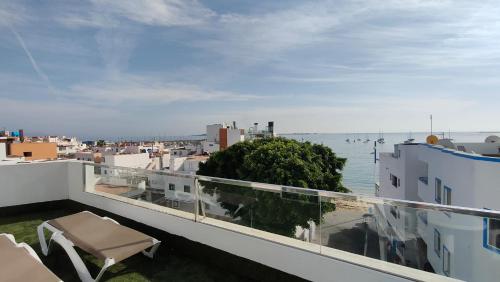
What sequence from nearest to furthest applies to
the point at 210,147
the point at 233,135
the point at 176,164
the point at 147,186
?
the point at 147,186 < the point at 176,164 < the point at 233,135 < the point at 210,147

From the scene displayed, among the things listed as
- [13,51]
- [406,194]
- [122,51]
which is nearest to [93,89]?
[13,51]

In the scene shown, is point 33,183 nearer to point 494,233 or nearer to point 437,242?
point 437,242

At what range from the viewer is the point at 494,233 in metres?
2.30

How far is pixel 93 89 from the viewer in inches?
1439

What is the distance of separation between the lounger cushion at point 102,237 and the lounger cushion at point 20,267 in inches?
20.9

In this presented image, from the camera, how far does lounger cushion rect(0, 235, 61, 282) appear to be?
8.41 feet

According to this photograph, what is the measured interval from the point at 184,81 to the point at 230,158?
21.3 m

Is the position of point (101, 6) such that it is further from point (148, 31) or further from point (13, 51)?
point (13, 51)

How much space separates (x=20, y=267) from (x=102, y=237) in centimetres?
93

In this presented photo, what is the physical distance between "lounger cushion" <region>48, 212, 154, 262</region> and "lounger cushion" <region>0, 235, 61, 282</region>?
53cm

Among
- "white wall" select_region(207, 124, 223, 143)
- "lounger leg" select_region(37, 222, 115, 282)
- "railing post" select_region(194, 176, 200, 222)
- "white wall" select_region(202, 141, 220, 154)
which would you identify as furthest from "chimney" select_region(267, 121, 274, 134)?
"lounger leg" select_region(37, 222, 115, 282)

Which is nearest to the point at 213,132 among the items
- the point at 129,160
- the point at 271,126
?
the point at 271,126

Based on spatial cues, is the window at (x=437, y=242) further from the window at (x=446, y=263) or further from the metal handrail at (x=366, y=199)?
the metal handrail at (x=366, y=199)

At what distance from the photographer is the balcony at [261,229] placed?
2637 mm
